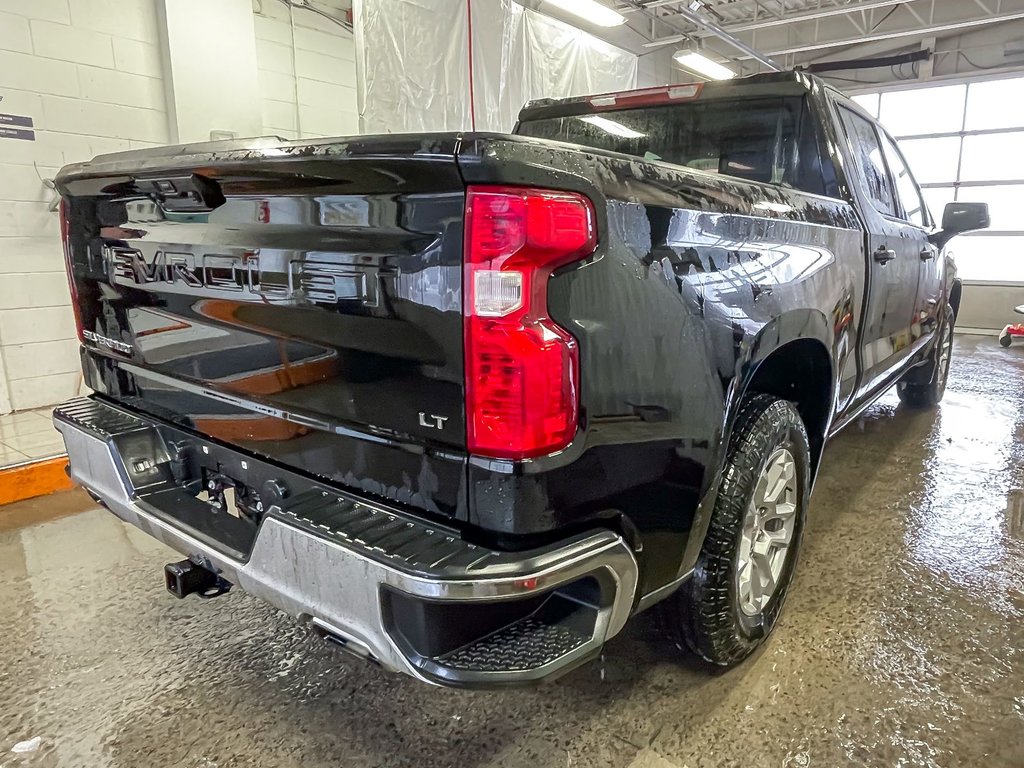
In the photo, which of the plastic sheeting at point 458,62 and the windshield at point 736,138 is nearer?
the windshield at point 736,138

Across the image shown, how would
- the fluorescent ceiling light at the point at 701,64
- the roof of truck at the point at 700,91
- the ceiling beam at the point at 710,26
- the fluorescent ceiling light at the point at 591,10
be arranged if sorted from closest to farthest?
the roof of truck at the point at 700,91 → the fluorescent ceiling light at the point at 591,10 → the ceiling beam at the point at 710,26 → the fluorescent ceiling light at the point at 701,64

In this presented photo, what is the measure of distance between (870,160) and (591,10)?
17.0 feet

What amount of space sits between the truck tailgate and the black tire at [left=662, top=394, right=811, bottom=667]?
784mm

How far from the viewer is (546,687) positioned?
1974mm

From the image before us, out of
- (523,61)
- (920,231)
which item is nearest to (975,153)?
(523,61)

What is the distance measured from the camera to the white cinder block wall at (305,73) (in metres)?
5.96

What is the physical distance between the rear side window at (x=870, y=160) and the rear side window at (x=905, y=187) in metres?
0.17

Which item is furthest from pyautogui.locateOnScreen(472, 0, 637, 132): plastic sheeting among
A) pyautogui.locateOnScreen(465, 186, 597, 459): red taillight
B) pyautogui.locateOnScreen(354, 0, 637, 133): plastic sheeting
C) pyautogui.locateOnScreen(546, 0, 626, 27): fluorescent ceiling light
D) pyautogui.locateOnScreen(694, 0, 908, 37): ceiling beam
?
pyautogui.locateOnScreen(465, 186, 597, 459): red taillight

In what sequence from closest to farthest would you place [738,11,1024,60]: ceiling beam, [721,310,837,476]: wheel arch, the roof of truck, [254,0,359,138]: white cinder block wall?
[721,310,837,476]: wheel arch < the roof of truck < [254,0,359,138]: white cinder block wall < [738,11,1024,60]: ceiling beam

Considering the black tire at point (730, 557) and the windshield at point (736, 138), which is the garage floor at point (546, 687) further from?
the windshield at point (736, 138)

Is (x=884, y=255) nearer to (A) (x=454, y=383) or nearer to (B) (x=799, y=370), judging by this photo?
(B) (x=799, y=370)

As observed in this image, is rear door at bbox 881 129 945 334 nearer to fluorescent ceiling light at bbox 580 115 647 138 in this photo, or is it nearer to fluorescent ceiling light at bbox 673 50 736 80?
fluorescent ceiling light at bbox 580 115 647 138

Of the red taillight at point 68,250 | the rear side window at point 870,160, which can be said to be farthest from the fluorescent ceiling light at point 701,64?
the red taillight at point 68,250

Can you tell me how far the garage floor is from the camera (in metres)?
1.76
